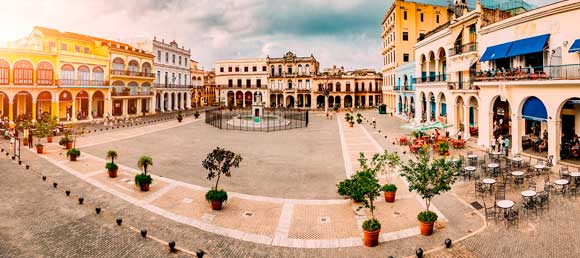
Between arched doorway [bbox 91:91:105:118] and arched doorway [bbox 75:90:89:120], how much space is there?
1047 mm

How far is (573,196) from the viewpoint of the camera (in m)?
14.7

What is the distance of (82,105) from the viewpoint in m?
49.1

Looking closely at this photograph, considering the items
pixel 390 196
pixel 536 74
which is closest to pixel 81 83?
pixel 390 196

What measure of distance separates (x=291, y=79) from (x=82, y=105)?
151 ft

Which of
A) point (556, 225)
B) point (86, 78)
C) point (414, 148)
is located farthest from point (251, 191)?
point (86, 78)

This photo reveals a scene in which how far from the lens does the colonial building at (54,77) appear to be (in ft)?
126

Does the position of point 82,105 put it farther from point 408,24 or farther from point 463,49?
point 408,24

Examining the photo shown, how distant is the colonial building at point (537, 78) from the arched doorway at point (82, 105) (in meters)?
48.7

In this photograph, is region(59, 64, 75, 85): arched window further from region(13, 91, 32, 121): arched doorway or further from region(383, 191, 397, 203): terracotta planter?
region(383, 191, 397, 203): terracotta planter

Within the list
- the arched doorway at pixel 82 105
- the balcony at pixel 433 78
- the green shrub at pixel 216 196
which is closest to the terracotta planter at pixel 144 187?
the green shrub at pixel 216 196

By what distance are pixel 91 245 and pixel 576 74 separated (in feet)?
84.5

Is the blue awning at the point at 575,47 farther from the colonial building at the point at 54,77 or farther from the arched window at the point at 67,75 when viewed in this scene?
the arched window at the point at 67,75

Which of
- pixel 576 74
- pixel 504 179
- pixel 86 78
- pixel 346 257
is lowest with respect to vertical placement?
pixel 346 257

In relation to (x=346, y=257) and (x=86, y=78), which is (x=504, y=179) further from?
(x=86, y=78)
